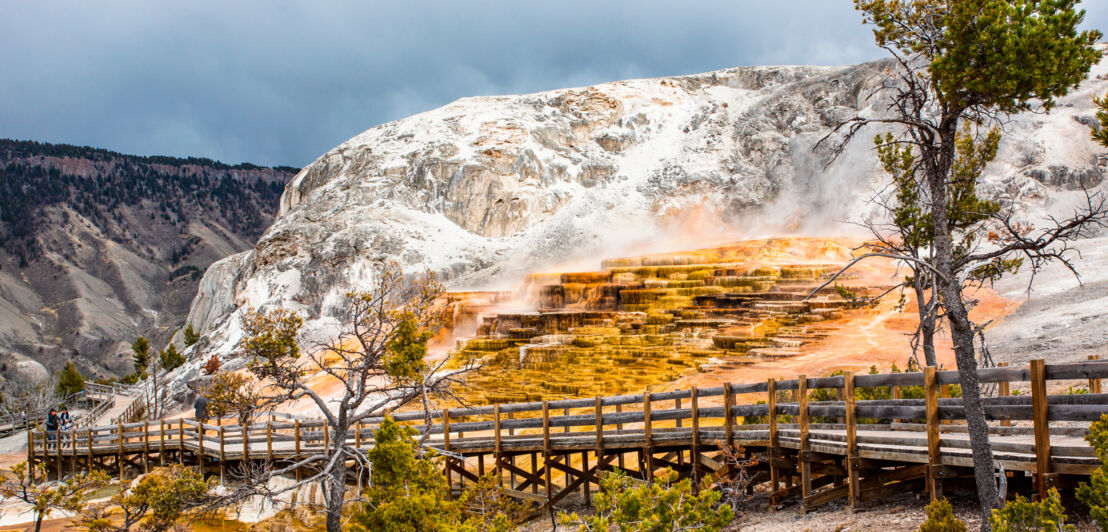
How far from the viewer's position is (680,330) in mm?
26109

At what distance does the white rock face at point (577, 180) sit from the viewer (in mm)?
49719

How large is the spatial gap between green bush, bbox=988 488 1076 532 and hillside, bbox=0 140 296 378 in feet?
354

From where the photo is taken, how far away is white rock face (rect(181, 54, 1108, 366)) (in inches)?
1957

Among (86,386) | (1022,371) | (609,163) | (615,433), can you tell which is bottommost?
(86,386)

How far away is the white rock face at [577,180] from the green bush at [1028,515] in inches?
1629

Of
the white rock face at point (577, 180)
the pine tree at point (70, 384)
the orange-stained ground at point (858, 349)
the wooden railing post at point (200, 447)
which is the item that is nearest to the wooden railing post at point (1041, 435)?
the orange-stained ground at point (858, 349)

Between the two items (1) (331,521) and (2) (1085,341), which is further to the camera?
(2) (1085,341)

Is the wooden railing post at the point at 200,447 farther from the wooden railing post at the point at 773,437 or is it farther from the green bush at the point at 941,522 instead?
the green bush at the point at 941,522

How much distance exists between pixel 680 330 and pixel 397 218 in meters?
34.4

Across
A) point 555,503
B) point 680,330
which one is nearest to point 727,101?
point 680,330

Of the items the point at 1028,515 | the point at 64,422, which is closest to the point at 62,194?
the point at 64,422

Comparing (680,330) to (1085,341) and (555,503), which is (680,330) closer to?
(1085,341)

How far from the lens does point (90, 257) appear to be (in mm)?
158625

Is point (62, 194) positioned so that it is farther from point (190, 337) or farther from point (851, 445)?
point (851, 445)
